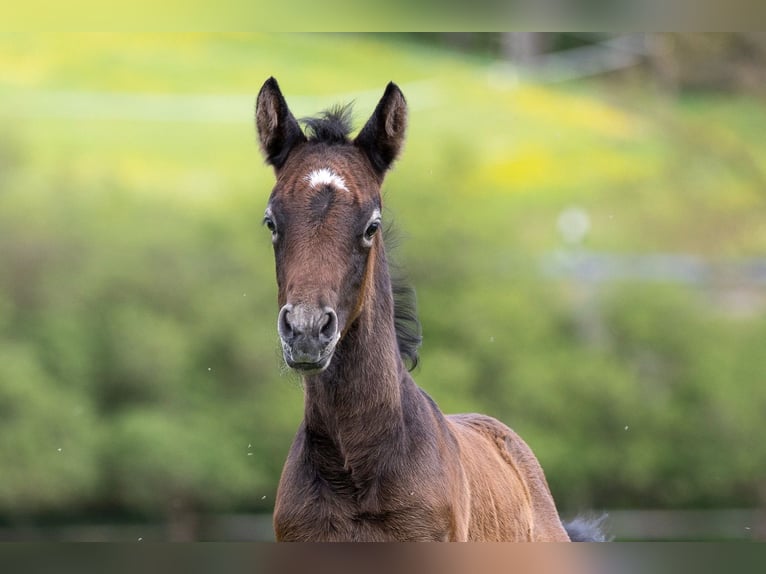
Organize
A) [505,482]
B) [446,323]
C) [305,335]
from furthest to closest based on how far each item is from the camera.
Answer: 1. [446,323]
2. [505,482]
3. [305,335]

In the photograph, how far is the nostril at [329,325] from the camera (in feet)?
14.1

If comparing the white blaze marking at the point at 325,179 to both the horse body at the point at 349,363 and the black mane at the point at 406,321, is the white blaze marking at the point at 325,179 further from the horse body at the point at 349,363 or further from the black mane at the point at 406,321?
Answer: the black mane at the point at 406,321

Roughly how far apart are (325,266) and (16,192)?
22391 millimetres

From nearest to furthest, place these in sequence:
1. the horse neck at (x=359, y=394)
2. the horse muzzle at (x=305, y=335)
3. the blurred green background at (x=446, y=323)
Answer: the horse muzzle at (x=305, y=335)
the horse neck at (x=359, y=394)
the blurred green background at (x=446, y=323)

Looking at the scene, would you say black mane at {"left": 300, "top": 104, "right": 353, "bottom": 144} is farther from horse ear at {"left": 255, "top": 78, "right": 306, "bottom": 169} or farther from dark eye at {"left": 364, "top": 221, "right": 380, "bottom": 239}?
dark eye at {"left": 364, "top": 221, "right": 380, "bottom": 239}

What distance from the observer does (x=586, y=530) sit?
7168mm

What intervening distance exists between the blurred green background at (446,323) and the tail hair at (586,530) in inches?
425

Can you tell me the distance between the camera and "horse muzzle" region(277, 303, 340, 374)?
423cm

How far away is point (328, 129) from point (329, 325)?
1142mm

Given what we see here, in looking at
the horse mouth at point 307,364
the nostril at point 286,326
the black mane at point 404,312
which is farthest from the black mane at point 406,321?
the nostril at point 286,326

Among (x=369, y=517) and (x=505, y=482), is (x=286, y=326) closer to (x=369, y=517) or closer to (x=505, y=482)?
(x=369, y=517)

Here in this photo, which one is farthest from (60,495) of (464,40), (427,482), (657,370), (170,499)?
(464,40)

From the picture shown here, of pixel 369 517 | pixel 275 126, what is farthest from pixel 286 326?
pixel 275 126

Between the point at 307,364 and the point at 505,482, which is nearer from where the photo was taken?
the point at 307,364
